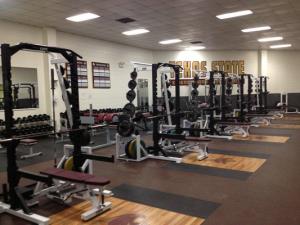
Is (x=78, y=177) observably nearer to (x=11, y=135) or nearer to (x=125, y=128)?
(x=11, y=135)

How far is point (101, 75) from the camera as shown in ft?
34.9

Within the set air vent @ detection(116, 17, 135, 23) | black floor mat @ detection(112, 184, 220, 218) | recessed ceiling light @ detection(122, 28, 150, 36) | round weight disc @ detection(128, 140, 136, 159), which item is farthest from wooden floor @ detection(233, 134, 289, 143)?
black floor mat @ detection(112, 184, 220, 218)

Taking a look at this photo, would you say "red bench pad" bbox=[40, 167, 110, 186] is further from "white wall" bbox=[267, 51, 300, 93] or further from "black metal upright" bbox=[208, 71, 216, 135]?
"white wall" bbox=[267, 51, 300, 93]

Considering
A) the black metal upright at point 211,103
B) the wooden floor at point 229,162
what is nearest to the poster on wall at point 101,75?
the black metal upright at point 211,103

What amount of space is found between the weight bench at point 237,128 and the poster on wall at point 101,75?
15.6 ft

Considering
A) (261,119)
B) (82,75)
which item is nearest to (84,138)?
(82,75)

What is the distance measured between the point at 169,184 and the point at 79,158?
131 cm

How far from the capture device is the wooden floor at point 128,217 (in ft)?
9.39

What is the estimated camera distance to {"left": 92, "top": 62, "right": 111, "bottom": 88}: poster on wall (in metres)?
10.3

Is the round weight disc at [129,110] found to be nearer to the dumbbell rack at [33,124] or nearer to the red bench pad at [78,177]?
the red bench pad at [78,177]

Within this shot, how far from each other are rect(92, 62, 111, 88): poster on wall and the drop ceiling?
1.02 metres

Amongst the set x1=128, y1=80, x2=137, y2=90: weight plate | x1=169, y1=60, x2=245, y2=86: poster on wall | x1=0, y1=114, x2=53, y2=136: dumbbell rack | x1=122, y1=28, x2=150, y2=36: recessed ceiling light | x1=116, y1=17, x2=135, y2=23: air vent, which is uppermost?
x1=122, y1=28, x2=150, y2=36: recessed ceiling light

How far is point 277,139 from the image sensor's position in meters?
7.43

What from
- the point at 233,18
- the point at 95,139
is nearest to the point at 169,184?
the point at 95,139
